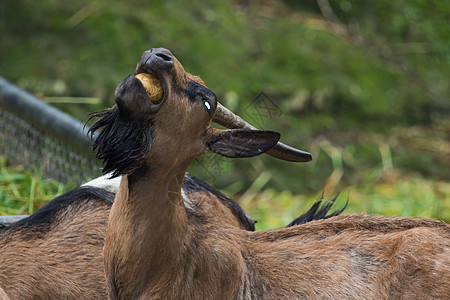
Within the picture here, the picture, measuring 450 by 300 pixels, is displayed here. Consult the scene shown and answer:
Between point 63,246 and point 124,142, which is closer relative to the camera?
point 124,142

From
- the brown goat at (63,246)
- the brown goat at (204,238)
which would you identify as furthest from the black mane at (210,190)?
the brown goat at (204,238)

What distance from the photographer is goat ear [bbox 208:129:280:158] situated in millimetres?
2789

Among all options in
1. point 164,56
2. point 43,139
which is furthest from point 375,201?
point 164,56

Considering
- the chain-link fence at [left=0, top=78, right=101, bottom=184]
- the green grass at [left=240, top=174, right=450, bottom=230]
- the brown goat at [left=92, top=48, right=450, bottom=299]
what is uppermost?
the brown goat at [left=92, top=48, right=450, bottom=299]

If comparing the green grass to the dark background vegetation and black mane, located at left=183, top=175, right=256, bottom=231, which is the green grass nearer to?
the dark background vegetation

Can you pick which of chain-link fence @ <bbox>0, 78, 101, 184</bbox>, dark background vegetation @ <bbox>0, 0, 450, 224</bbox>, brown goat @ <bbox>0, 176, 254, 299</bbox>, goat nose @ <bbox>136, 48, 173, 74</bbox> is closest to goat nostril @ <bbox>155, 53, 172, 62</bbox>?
goat nose @ <bbox>136, 48, 173, 74</bbox>

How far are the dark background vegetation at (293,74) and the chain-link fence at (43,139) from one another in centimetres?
79

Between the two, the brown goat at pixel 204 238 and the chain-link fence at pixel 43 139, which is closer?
the brown goat at pixel 204 238

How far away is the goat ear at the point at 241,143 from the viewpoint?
9.15 feet

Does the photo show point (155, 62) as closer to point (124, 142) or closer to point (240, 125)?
point (124, 142)

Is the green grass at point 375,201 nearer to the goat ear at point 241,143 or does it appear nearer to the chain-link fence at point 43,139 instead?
the chain-link fence at point 43,139

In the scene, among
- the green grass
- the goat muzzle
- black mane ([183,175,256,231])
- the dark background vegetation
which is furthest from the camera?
the dark background vegetation

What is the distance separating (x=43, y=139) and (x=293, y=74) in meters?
3.88

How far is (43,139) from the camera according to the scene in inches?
203
